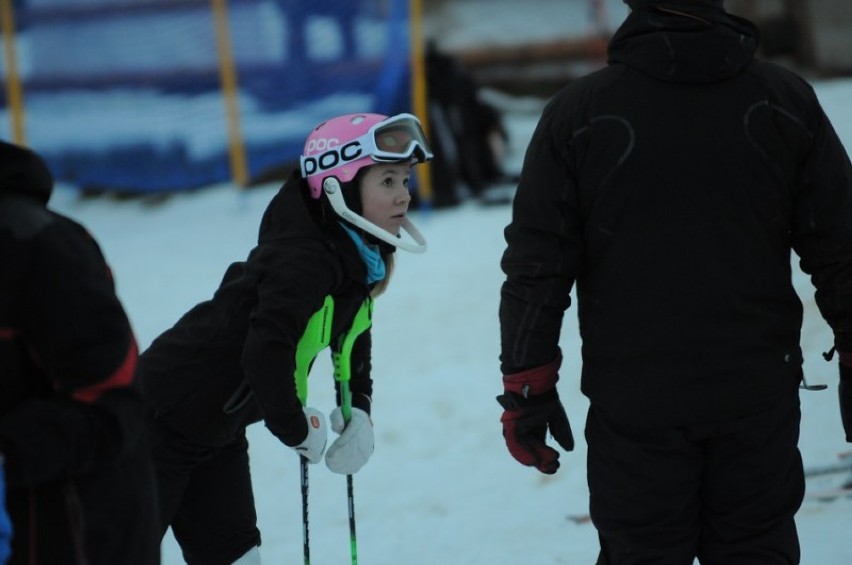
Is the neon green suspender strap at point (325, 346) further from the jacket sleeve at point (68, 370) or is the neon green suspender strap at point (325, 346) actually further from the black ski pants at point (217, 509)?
the jacket sleeve at point (68, 370)

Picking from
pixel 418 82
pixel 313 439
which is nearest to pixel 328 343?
pixel 313 439

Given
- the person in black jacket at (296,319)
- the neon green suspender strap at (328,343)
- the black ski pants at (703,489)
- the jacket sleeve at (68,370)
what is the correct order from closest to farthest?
the jacket sleeve at (68,370) < the black ski pants at (703,489) < the person in black jacket at (296,319) < the neon green suspender strap at (328,343)

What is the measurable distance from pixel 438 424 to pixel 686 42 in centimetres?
384

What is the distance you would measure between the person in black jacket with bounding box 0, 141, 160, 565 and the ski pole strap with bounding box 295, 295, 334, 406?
1053mm

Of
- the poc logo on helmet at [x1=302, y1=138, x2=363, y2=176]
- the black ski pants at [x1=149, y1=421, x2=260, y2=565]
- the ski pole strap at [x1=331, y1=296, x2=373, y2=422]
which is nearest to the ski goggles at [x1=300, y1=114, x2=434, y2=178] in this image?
the poc logo on helmet at [x1=302, y1=138, x2=363, y2=176]

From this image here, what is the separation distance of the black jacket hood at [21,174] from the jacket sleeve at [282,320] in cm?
95

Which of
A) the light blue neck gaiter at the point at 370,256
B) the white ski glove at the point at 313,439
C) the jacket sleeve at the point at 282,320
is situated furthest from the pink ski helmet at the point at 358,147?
the white ski glove at the point at 313,439

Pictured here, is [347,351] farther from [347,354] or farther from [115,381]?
[115,381]

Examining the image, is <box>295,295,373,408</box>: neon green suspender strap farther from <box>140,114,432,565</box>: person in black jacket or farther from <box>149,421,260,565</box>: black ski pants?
<box>149,421,260,565</box>: black ski pants

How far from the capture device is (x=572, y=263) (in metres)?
2.92

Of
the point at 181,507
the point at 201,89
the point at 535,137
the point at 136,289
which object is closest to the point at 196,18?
the point at 201,89

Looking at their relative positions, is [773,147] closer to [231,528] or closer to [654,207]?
[654,207]

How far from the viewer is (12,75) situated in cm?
1028

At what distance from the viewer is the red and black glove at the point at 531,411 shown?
3014mm
